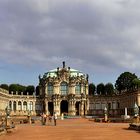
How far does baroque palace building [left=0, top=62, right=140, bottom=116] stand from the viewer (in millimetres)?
140500

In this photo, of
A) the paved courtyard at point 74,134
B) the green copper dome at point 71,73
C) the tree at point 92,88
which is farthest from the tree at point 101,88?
the paved courtyard at point 74,134

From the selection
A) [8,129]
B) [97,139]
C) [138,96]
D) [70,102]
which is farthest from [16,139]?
[70,102]

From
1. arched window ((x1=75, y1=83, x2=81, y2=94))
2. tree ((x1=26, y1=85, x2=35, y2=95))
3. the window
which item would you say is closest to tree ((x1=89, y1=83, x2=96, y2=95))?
tree ((x1=26, y1=85, x2=35, y2=95))

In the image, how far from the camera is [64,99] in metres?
142

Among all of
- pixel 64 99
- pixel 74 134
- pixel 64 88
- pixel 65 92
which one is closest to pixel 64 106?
pixel 64 99

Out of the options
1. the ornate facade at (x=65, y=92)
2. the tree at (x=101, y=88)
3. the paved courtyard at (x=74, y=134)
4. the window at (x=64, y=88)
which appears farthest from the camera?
the tree at (x=101, y=88)

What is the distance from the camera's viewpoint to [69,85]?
143 m

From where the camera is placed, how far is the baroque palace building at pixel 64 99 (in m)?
140

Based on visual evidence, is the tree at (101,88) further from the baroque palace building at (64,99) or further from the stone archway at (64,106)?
the stone archway at (64,106)

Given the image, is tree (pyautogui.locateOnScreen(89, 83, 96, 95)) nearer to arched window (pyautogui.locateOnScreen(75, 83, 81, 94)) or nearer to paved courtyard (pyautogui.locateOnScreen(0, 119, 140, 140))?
arched window (pyautogui.locateOnScreen(75, 83, 81, 94))

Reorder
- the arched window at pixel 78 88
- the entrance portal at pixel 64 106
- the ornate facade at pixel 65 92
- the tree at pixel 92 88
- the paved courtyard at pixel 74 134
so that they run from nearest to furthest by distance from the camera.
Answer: the paved courtyard at pixel 74 134 → the ornate facade at pixel 65 92 → the arched window at pixel 78 88 → the entrance portal at pixel 64 106 → the tree at pixel 92 88

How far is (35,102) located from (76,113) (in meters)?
14.3

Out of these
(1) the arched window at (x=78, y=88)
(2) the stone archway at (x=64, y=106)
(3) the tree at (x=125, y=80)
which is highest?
(3) the tree at (x=125, y=80)

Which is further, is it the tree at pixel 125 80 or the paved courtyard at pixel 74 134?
the tree at pixel 125 80
